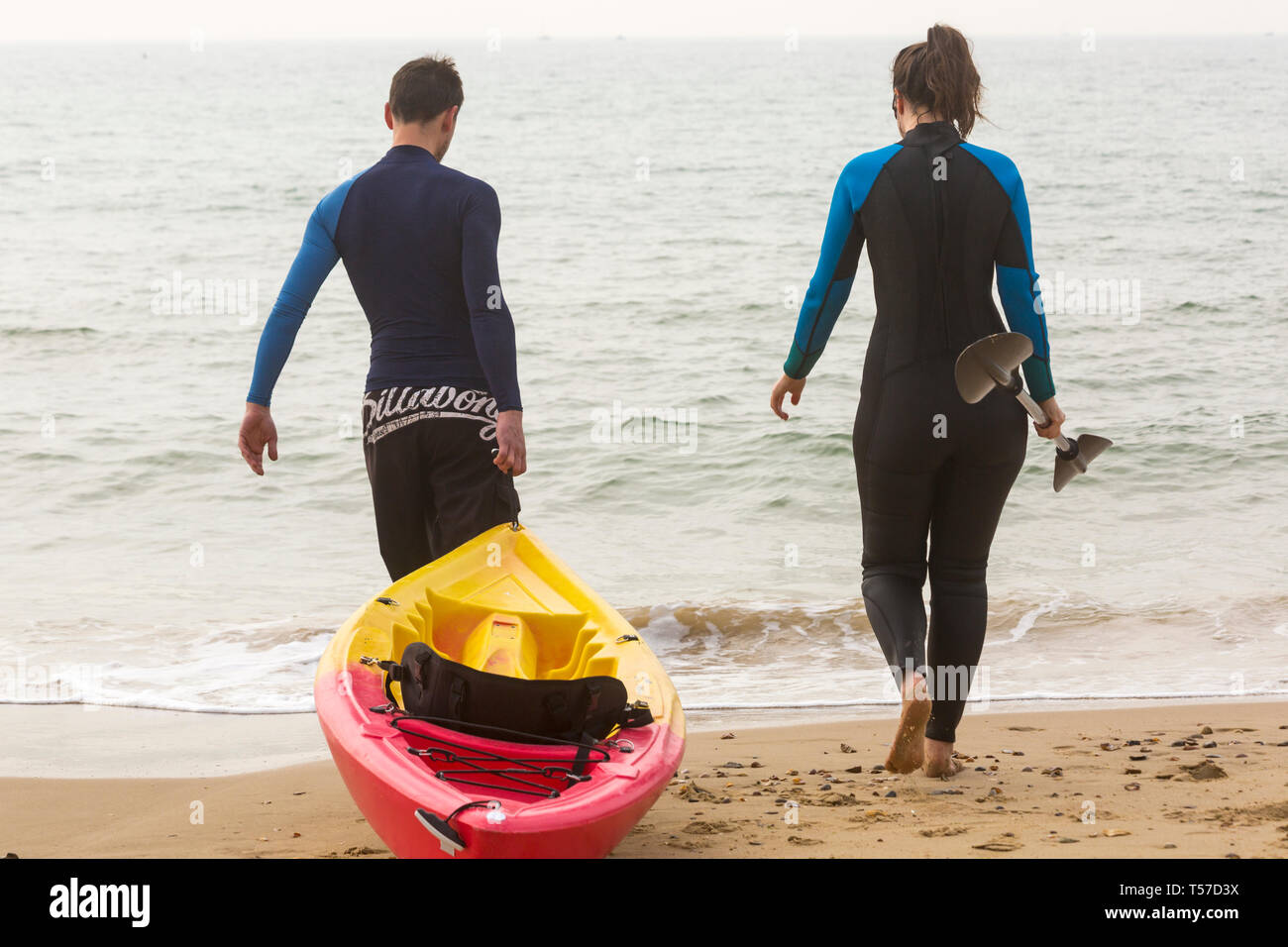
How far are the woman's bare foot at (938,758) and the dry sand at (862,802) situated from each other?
0.04m

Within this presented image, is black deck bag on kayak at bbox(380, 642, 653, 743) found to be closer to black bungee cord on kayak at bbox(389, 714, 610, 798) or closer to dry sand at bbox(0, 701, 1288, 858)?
black bungee cord on kayak at bbox(389, 714, 610, 798)

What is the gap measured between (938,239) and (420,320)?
1.42 m

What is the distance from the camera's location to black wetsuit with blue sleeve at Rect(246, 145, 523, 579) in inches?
135

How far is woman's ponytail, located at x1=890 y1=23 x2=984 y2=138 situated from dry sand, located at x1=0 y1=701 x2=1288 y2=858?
1878 millimetres

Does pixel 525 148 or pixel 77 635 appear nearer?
pixel 77 635

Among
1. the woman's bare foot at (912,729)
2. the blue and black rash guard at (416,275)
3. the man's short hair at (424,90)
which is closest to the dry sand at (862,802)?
the woman's bare foot at (912,729)

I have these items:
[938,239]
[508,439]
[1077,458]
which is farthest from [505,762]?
[1077,458]

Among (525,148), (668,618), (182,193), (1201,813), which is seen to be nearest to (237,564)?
(668,618)

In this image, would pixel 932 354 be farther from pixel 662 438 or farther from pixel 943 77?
pixel 662 438

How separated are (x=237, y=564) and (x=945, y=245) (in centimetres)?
604

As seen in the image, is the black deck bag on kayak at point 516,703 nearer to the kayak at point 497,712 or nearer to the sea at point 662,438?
the kayak at point 497,712

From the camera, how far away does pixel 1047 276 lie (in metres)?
17.6

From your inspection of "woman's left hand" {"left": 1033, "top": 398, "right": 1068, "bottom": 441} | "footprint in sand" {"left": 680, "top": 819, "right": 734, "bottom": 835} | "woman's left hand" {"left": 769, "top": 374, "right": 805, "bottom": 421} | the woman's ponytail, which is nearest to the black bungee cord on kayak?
"footprint in sand" {"left": 680, "top": 819, "right": 734, "bottom": 835}

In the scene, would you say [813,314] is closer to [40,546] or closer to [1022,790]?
[1022,790]
